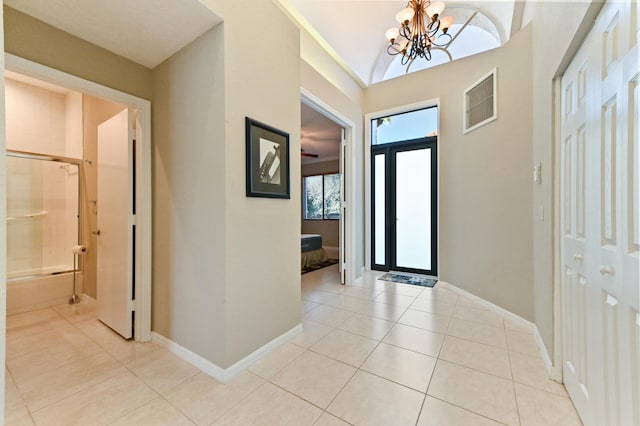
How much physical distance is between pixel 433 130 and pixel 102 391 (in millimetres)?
4624

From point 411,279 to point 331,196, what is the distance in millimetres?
3985

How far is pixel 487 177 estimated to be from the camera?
9.55 feet

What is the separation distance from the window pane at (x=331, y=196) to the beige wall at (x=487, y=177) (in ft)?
11.5

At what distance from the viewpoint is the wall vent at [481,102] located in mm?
2840

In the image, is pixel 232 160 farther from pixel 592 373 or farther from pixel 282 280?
pixel 592 373

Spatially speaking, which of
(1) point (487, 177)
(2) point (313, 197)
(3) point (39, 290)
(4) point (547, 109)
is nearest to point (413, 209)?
(1) point (487, 177)

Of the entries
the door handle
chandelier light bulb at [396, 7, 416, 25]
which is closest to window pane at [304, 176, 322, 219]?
chandelier light bulb at [396, 7, 416, 25]

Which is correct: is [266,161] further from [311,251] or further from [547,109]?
[311,251]

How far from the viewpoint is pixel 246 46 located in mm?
1806

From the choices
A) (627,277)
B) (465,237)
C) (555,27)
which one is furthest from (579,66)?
(465,237)

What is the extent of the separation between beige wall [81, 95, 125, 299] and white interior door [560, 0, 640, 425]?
4.24m

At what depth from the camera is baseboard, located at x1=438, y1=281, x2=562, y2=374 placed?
1.65m

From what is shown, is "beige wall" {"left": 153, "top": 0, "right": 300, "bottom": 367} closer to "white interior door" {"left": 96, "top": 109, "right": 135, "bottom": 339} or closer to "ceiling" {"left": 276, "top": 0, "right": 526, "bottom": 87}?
"white interior door" {"left": 96, "top": 109, "right": 135, "bottom": 339}

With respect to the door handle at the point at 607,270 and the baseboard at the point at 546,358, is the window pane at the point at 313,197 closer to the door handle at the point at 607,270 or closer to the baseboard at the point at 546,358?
the baseboard at the point at 546,358
